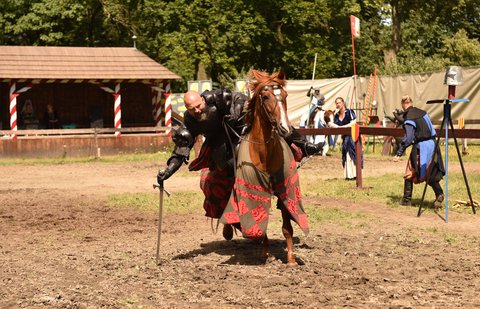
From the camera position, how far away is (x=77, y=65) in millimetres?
31594

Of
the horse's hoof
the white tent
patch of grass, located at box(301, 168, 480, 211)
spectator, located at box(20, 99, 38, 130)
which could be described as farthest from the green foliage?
the horse's hoof

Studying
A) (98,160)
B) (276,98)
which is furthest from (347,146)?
(98,160)

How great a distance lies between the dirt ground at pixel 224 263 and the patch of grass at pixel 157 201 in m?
0.45

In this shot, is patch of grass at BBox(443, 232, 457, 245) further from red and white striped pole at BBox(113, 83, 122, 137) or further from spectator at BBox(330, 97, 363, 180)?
red and white striped pole at BBox(113, 83, 122, 137)

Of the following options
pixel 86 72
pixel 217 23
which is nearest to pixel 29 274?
pixel 86 72

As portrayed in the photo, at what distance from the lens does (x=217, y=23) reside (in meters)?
39.3

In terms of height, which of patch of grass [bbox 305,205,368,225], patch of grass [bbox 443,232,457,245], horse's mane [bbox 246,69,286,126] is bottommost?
patch of grass [bbox 305,205,368,225]

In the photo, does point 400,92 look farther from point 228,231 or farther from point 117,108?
point 228,231

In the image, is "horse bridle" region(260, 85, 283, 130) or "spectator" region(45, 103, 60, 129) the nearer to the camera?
"horse bridle" region(260, 85, 283, 130)

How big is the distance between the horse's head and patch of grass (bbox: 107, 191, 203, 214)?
5456mm

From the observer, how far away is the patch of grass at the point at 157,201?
1353 centimetres

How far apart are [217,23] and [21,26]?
9.48 m

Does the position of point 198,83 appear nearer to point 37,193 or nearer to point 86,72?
point 86,72

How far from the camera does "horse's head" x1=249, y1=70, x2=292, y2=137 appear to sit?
761cm
